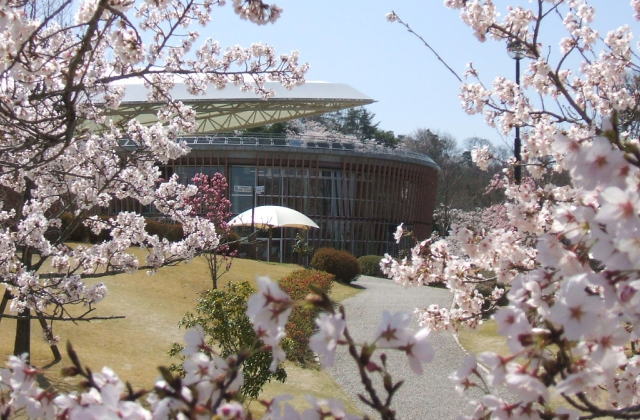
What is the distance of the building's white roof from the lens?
30.4 metres

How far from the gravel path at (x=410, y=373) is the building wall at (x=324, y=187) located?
59.2ft

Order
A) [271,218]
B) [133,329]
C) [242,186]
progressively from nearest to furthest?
[133,329], [271,218], [242,186]

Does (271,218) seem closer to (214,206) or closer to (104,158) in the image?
(214,206)

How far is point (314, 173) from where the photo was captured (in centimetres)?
3728

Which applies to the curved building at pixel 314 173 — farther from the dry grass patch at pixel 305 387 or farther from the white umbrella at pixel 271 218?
the dry grass patch at pixel 305 387

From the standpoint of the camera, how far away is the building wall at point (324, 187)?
36219 mm

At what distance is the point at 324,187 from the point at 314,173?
1.05 meters

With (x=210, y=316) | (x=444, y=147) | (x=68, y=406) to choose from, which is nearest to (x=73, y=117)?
(x=68, y=406)

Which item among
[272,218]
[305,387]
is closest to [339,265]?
[272,218]

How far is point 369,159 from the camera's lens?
38.5 meters

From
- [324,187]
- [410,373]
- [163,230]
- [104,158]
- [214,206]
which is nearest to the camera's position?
[104,158]

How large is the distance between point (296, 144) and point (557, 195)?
32256mm

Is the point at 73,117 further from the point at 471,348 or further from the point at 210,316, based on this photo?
the point at 471,348

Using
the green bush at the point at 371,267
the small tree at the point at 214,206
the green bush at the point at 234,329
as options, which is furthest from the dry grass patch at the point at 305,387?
the green bush at the point at 371,267
